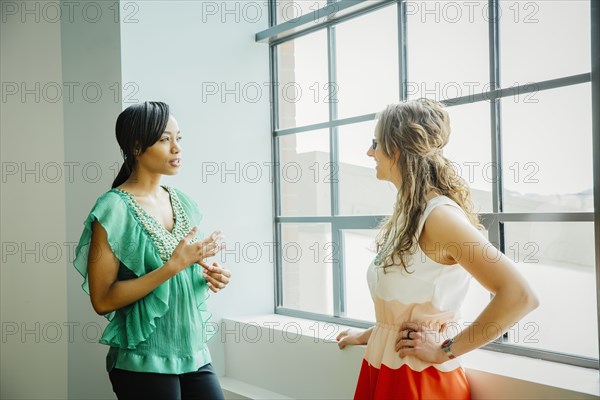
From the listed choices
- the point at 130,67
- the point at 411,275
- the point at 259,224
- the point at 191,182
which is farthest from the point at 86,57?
the point at 411,275

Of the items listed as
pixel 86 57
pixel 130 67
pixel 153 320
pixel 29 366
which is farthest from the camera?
pixel 29 366

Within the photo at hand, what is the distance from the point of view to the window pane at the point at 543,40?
2186 mm

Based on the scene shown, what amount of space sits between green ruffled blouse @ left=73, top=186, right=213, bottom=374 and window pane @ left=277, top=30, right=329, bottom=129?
56.0 inches

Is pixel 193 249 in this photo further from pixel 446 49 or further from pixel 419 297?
pixel 446 49

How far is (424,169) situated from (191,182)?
1668mm

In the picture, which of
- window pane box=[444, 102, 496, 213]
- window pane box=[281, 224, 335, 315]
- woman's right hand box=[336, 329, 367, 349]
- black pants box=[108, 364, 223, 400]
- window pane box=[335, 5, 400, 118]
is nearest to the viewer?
black pants box=[108, 364, 223, 400]

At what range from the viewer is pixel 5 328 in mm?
4016

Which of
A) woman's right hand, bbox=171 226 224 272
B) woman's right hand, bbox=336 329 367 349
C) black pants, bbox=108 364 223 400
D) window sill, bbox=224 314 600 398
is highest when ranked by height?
woman's right hand, bbox=171 226 224 272

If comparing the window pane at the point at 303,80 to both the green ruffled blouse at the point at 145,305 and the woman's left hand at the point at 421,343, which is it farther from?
the woman's left hand at the point at 421,343

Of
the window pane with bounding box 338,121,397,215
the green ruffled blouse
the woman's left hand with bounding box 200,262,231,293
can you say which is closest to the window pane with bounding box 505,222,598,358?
the window pane with bounding box 338,121,397,215

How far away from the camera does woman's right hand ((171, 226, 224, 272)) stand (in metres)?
2.11

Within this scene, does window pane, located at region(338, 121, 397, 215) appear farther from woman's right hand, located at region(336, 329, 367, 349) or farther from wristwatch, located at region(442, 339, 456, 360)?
wristwatch, located at region(442, 339, 456, 360)

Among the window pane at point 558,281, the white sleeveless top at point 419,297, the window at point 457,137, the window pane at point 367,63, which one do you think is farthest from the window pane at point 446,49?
the white sleeveless top at point 419,297

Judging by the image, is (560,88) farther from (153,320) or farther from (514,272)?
(153,320)
